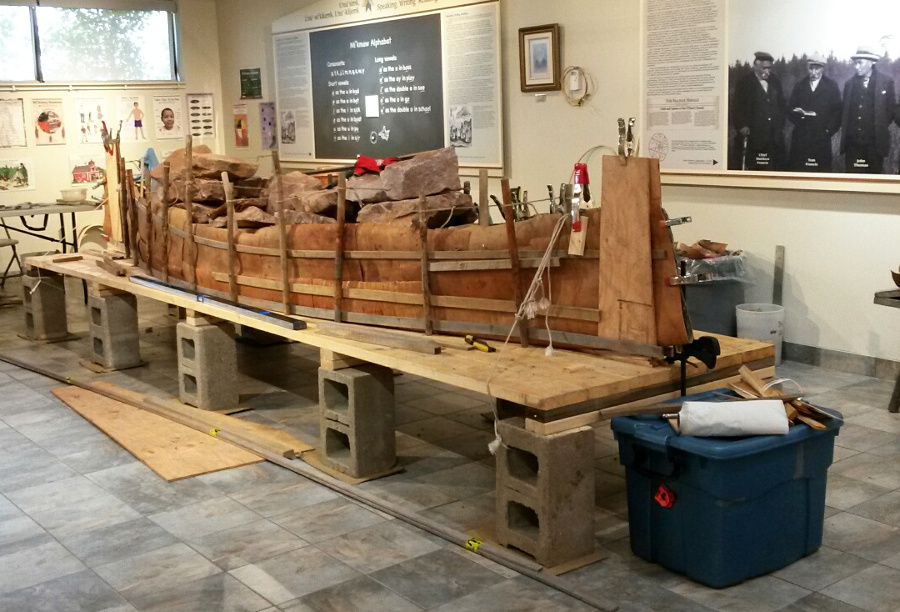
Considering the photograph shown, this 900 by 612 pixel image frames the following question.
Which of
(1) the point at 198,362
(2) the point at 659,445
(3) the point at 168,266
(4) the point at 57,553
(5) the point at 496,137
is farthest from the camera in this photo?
(5) the point at 496,137

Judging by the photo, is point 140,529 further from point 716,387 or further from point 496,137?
point 496,137

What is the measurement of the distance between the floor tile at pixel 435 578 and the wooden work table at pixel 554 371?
0.66 meters

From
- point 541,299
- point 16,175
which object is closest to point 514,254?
point 541,299

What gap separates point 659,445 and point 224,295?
3619mm

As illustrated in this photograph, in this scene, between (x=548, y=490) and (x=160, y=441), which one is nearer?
(x=548, y=490)

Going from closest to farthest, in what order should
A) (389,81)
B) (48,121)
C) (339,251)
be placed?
(339,251)
(389,81)
(48,121)

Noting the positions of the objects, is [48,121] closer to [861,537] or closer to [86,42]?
[86,42]

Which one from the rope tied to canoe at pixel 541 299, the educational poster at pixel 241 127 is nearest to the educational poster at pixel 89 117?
the educational poster at pixel 241 127

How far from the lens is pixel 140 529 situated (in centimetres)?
475

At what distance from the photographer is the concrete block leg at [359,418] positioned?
516 centimetres

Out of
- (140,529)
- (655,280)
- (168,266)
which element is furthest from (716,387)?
(168,266)

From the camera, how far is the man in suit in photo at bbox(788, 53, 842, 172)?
698 centimetres

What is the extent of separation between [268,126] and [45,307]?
16.2ft

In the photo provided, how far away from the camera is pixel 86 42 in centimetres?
1325
